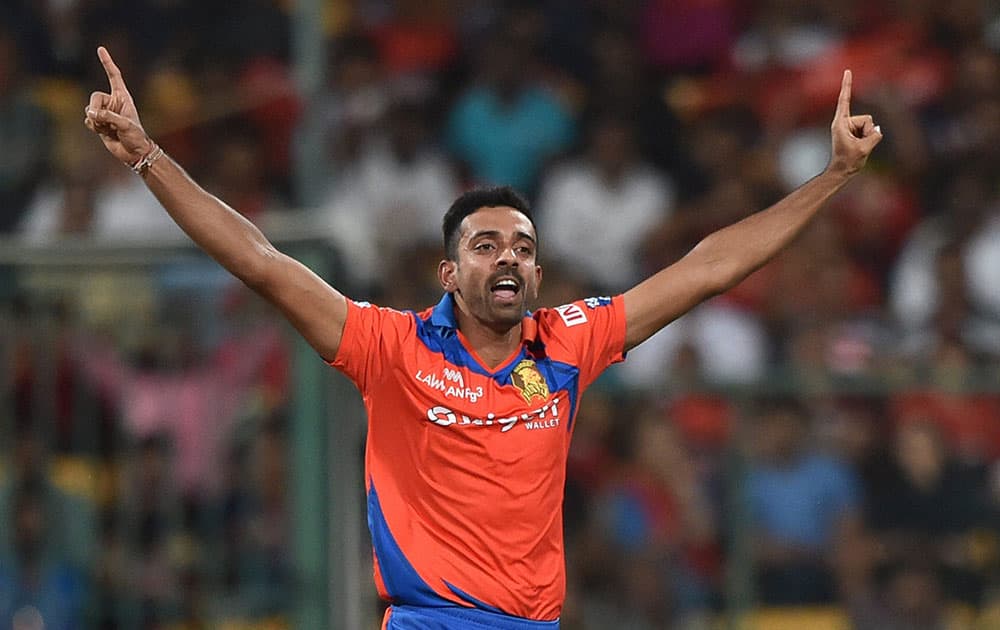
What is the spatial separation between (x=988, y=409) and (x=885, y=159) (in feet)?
9.25

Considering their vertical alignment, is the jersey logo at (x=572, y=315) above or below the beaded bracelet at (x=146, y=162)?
below

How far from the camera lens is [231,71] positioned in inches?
486

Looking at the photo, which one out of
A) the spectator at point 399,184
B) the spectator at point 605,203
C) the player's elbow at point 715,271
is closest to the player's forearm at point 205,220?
the player's elbow at point 715,271

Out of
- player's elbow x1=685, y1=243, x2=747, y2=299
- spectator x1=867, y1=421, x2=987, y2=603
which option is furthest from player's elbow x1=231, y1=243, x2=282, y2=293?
spectator x1=867, y1=421, x2=987, y2=603

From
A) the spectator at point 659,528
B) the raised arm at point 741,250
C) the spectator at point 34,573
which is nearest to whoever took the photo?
the raised arm at point 741,250

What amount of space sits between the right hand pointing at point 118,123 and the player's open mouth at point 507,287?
1187 mm

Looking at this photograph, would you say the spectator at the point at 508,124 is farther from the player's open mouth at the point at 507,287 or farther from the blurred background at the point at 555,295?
the player's open mouth at the point at 507,287

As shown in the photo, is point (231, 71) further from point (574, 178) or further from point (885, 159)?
point (885, 159)

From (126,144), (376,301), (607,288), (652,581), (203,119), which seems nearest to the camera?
(126,144)

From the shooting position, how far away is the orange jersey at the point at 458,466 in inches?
220

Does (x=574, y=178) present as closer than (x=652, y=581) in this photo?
No

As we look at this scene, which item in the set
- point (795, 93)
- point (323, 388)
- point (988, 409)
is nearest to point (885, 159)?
point (795, 93)

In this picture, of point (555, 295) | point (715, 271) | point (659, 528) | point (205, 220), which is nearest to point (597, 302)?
point (715, 271)

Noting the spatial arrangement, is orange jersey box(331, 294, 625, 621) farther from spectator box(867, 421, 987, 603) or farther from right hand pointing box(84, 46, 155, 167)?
spectator box(867, 421, 987, 603)
